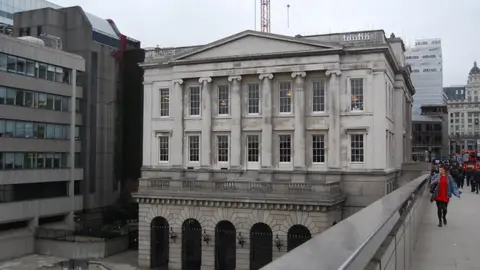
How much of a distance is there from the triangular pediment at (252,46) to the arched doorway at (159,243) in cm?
1505

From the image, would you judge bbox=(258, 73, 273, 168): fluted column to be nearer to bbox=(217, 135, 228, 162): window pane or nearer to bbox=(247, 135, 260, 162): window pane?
bbox=(247, 135, 260, 162): window pane

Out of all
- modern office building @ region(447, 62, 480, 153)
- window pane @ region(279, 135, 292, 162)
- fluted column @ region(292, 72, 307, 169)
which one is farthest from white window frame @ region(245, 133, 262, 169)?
modern office building @ region(447, 62, 480, 153)

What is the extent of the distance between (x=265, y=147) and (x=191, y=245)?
10306 millimetres

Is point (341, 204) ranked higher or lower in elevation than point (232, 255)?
higher

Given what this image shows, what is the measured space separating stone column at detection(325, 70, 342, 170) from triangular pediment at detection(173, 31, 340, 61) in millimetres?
2592

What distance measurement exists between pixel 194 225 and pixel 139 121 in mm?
19988

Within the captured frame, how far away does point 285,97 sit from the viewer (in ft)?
137

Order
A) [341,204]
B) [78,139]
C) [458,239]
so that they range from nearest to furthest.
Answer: [458,239] < [341,204] < [78,139]

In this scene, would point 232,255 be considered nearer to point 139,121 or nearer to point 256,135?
point 256,135

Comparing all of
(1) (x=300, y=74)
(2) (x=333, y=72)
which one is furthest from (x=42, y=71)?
(2) (x=333, y=72)

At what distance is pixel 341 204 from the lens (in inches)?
1496

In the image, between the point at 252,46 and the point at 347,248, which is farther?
the point at 252,46

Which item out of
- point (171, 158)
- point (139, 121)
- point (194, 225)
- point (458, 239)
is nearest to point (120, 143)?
point (139, 121)

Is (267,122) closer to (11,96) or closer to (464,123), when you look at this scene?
(11,96)
